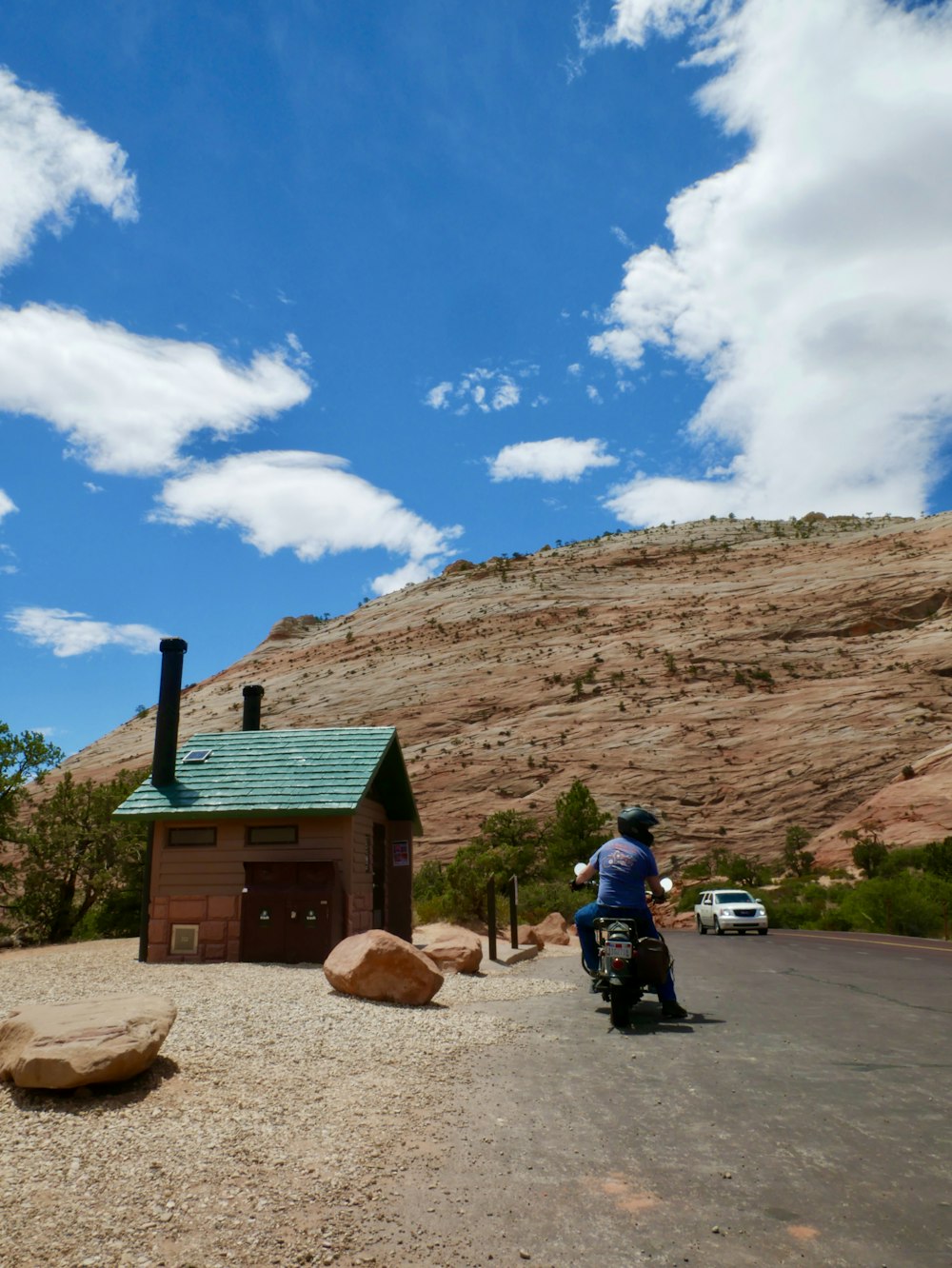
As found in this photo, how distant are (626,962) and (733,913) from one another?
71.2ft

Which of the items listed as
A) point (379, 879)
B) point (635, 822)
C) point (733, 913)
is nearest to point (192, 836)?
point (379, 879)

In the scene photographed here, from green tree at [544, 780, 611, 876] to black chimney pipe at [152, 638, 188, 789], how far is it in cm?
2506

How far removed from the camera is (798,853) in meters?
45.3

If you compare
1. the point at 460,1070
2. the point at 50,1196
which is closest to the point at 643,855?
the point at 460,1070

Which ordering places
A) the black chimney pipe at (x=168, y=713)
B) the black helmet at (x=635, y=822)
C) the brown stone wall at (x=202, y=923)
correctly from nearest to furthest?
the black helmet at (x=635, y=822)
the brown stone wall at (x=202, y=923)
the black chimney pipe at (x=168, y=713)

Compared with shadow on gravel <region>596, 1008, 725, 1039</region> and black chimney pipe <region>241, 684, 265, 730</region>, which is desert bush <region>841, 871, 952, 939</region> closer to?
shadow on gravel <region>596, 1008, 725, 1039</region>

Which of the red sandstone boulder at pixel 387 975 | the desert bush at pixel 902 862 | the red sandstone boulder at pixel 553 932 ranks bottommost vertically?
the red sandstone boulder at pixel 387 975

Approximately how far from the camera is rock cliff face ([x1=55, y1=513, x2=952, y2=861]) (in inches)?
2048

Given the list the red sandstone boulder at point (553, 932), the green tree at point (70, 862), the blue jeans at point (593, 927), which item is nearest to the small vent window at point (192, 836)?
the green tree at point (70, 862)

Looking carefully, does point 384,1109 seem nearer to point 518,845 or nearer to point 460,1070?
point 460,1070

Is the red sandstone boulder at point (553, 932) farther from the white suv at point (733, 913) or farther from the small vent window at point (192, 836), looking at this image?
the small vent window at point (192, 836)

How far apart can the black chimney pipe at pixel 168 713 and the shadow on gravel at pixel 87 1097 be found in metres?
11.7

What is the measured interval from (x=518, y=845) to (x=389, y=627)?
4568 centimetres

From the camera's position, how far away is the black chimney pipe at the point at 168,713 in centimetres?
1798
